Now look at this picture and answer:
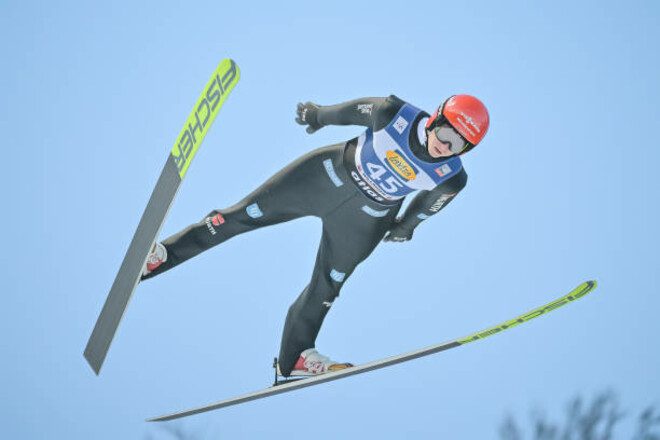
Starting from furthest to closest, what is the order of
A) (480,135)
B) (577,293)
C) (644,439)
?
(644,439) < (577,293) < (480,135)

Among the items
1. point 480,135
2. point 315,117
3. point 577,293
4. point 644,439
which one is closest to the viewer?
point 480,135

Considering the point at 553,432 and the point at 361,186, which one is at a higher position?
the point at 361,186

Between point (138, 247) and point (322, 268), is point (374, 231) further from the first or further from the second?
point (138, 247)

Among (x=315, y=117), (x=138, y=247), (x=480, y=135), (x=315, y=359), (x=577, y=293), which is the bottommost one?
(x=577, y=293)

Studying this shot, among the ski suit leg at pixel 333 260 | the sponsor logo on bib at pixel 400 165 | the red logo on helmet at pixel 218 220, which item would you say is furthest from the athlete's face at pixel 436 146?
the red logo on helmet at pixel 218 220

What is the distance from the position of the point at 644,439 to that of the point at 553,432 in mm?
746

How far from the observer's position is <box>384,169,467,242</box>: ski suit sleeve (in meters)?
4.91

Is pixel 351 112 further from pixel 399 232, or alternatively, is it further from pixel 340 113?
pixel 399 232

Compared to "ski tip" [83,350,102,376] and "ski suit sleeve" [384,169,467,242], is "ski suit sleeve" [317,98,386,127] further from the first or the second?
"ski tip" [83,350,102,376]

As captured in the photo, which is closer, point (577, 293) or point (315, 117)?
point (577, 293)

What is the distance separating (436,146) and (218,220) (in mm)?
1447

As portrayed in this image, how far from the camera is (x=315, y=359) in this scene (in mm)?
5301

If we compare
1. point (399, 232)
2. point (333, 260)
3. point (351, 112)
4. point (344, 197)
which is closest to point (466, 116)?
point (351, 112)

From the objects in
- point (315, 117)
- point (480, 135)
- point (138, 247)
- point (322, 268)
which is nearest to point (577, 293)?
point (480, 135)
